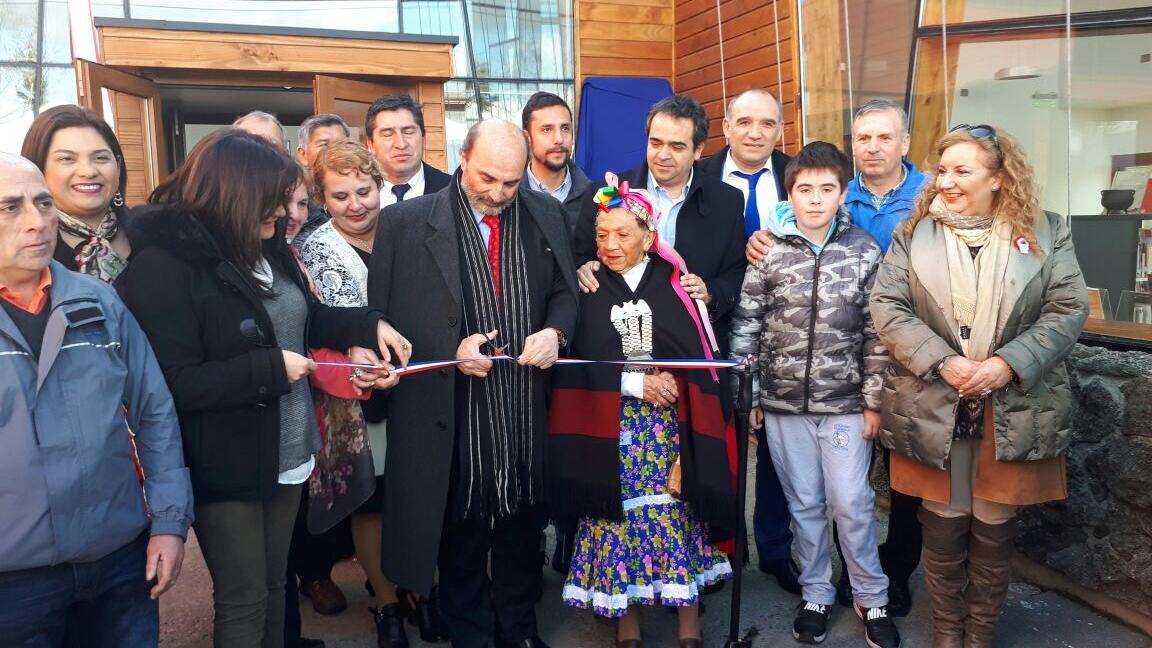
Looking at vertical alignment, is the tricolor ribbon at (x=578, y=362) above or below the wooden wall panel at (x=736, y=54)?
below

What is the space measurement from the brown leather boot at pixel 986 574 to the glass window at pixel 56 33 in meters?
8.40

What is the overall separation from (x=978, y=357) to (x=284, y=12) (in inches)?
279

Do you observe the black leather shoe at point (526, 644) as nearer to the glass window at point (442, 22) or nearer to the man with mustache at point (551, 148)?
the man with mustache at point (551, 148)

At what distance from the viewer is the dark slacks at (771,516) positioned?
3.97 meters

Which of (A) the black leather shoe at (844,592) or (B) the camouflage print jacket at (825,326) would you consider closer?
(B) the camouflage print jacket at (825,326)

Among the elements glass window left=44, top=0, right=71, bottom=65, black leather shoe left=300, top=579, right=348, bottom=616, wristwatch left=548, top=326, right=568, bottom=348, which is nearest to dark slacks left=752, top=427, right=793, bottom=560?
wristwatch left=548, top=326, right=568, bottom=348

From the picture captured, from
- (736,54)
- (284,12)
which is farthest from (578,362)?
(284,12)

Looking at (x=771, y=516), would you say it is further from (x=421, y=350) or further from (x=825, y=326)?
(x=421, y=350)

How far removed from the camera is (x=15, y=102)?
299 inches

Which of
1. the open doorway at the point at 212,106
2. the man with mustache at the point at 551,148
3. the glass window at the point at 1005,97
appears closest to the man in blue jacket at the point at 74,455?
the man with mustache at the point at 551,148

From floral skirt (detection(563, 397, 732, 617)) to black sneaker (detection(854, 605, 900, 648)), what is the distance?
0.72m

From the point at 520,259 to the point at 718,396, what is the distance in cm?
90

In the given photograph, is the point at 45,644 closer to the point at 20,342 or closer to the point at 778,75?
the point at 20,342

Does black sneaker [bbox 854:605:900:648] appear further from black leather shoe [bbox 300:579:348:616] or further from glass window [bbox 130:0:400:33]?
glass window [bbox 130:0:400:33]
